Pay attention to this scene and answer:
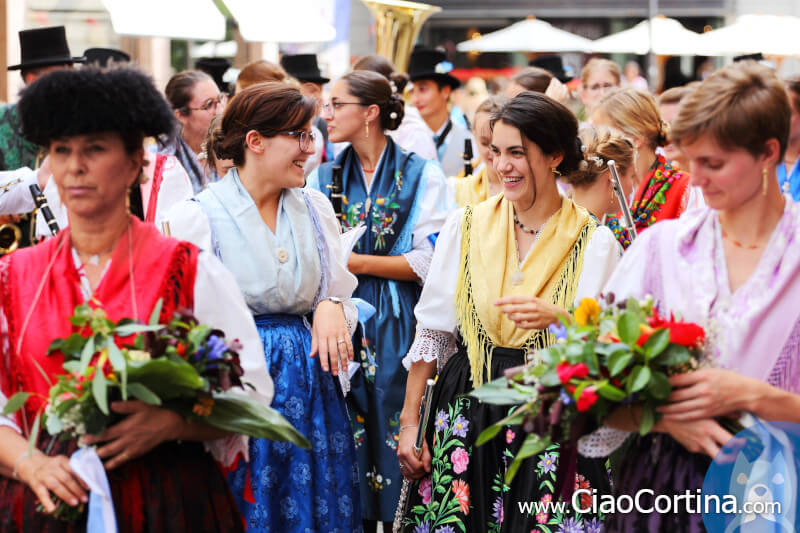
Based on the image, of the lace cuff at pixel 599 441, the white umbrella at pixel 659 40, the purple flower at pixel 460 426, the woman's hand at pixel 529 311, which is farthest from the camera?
the white umbrella at pixel 659 40

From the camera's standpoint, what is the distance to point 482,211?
4.12 m

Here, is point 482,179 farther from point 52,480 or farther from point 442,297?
point 52,480

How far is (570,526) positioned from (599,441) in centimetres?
95

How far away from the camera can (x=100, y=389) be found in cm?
253

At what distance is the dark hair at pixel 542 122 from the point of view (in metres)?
3.98

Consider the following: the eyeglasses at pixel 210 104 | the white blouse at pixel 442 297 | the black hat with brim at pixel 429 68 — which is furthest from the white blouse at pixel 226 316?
the black hat with brim at pixel 429 68

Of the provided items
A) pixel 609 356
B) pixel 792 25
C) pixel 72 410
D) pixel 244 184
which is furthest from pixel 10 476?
pixel 792 25

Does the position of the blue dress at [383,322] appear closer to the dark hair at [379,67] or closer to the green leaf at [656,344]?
the dark hair at [379,67]

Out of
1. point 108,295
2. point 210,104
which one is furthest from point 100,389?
point 210,104

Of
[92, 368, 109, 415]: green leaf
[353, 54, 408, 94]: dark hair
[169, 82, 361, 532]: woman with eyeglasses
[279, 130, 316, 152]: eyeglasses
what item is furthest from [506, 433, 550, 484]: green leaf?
[353, 54, 408, 94]: dark hair

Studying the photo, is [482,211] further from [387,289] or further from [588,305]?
[387,289]

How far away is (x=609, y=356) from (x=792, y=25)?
15.2 metres

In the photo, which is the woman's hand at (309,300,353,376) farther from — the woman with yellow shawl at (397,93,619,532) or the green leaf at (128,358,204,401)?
the green leaf at (128,358,204,401)

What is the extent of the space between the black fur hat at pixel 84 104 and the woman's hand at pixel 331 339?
129cm
